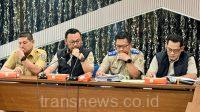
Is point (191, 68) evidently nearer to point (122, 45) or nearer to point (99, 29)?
point (122, 45)

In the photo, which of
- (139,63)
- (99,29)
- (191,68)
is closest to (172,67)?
(191,68)

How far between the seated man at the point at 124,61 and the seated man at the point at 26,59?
72 centimetres

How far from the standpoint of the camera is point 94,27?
527cm

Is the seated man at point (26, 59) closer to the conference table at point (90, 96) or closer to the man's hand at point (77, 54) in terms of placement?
the man's hand at point (77, 54)

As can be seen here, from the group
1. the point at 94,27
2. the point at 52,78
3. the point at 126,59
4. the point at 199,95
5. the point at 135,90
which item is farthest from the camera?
the point at 94,27

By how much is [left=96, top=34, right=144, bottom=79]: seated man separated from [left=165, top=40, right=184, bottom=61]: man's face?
1.18ft

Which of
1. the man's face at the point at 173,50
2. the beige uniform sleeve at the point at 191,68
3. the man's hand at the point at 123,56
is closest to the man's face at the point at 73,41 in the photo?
the man's hand at the point at 123,56

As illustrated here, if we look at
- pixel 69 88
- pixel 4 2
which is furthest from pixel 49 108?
pixel 4 2

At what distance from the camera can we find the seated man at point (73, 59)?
393 cm

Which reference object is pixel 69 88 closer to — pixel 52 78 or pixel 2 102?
pixel 52 78

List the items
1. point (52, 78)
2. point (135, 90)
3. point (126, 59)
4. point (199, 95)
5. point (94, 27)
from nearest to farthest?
point (199, 95)
point (135, 90)
point (52, 78)
point (126, 59)
point (94, 27)

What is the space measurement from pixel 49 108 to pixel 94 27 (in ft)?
7.16

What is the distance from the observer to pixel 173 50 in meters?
3.64

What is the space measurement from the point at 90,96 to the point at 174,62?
3.27ft
